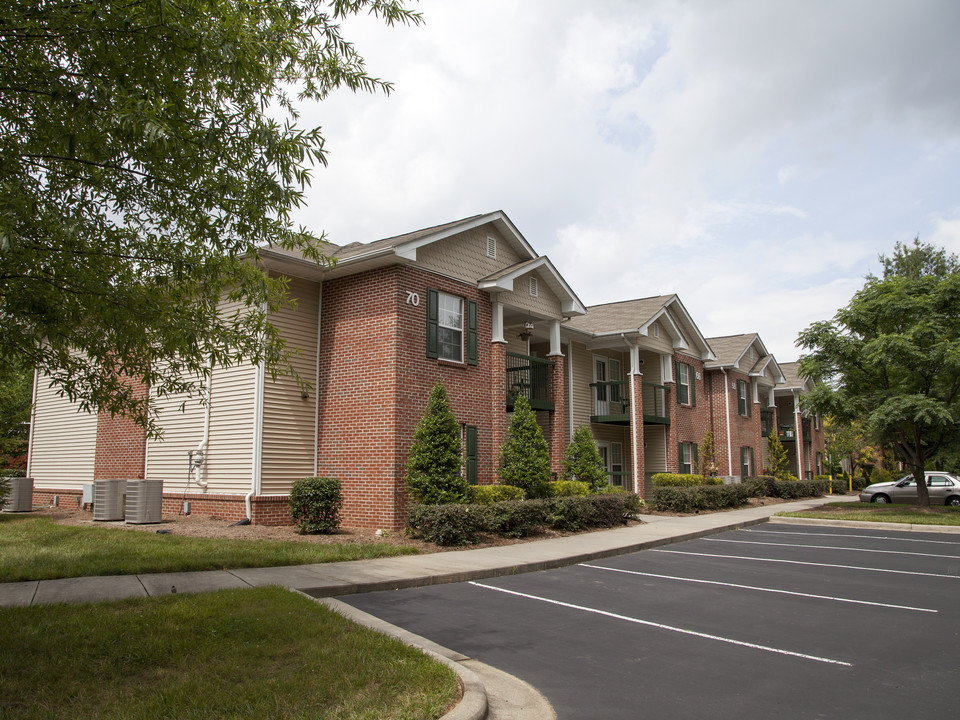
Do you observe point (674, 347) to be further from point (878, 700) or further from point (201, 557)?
point (878, 700)

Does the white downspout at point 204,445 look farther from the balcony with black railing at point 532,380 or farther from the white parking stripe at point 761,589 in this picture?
the white parking stripe at point 761,589

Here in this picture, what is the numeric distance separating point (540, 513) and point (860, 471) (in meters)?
41.3

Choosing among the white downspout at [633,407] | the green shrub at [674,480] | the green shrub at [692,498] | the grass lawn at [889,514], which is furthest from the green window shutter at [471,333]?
the grass lawn at [889,514]

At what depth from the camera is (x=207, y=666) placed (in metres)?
5.20

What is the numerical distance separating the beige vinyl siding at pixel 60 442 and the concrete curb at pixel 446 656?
55.4 ft

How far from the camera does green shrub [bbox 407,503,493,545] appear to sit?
1292 cm

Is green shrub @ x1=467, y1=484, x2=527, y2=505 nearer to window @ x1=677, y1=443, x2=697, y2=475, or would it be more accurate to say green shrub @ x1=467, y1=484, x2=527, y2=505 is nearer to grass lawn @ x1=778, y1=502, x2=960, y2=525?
grass lawn @ x1=778, y1=502, x2=960, y2=525

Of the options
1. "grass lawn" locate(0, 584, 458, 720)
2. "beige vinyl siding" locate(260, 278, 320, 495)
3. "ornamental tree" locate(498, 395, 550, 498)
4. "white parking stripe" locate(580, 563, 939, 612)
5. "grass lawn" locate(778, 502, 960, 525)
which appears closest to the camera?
"grass lawn" locate(0, 584, 458, 720)

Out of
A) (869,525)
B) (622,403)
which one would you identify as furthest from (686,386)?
(869,525)

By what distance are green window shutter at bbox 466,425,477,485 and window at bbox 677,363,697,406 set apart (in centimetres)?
1381

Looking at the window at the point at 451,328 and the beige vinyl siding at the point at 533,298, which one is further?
the beige vinyl siding at the point at 533,298

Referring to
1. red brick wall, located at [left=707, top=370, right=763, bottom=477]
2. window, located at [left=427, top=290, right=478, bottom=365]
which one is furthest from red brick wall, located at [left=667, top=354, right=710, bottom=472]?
window, located at [left=427, top=290, right=478, bottom=365]

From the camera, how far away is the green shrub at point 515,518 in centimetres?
1394

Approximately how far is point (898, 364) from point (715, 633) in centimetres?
2021
